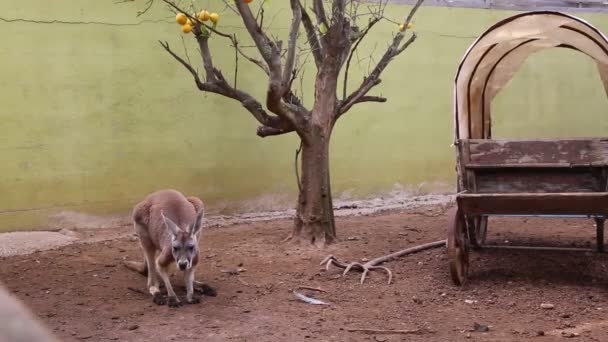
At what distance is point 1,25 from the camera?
710 centimetres

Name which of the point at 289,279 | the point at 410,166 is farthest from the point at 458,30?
the point at 289,279

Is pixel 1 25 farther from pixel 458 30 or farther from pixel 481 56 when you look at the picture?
pixel 458 30

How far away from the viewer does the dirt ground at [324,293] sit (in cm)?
468

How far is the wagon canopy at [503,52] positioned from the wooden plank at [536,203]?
3.77 feet

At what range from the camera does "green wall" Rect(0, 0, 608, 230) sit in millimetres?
7305

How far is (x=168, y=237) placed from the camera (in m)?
5.35

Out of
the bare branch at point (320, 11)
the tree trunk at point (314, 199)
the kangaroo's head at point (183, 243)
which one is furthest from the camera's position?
the tree trunk at point (314, 199)

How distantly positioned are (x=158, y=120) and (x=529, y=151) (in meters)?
4.27

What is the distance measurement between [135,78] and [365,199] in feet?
12.0

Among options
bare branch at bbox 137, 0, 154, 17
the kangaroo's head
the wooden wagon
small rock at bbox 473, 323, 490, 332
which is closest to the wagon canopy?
the wooden wagon

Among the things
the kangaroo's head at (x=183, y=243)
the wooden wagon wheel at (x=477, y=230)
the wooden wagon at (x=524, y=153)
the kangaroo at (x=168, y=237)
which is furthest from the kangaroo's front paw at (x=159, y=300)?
the wooden wagon wheel at (x=477, y=230)

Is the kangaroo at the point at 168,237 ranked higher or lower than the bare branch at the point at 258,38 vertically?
lower

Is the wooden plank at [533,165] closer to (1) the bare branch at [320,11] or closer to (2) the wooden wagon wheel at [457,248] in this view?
(2) the wooden wagon wheel at [457,248]

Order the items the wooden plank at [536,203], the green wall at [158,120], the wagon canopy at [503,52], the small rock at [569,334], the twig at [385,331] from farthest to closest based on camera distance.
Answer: the green wall at [158,120]
the wagon canopy at [503,52]
the wooden plank at [536,203]
the twig at [385,331]
the small rock at [569,334]
